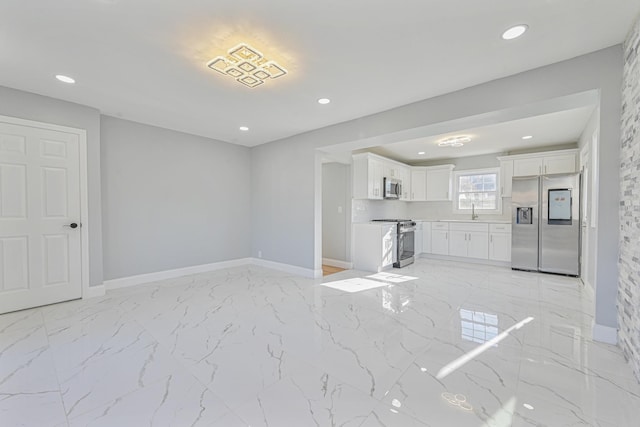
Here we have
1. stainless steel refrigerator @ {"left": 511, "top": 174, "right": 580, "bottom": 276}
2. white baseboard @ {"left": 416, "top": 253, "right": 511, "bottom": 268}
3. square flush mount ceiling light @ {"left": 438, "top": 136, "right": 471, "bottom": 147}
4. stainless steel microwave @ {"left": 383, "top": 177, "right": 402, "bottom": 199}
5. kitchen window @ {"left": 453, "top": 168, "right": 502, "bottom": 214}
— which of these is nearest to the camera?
stainless steel refrigerator @ {"left": 511, "top": 174, "right": 580, "bottom": 276}

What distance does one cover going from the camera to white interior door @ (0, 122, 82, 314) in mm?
3141

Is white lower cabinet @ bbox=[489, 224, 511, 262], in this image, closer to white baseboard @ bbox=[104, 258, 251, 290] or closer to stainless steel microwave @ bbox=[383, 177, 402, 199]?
stainless steel microwave @ bbox=[383, 177, 402, 199]

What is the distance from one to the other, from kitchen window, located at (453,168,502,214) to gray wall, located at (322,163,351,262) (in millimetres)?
3119

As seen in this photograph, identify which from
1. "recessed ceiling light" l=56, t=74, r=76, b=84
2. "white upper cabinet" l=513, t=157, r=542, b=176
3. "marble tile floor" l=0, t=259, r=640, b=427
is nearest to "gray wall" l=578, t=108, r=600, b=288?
"marble tile floor" l=0, t=259, r=640, b=427

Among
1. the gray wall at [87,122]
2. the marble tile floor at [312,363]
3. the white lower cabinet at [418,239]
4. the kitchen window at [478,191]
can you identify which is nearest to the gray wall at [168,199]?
the gray wall at [87,122]

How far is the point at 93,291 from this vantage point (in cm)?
372

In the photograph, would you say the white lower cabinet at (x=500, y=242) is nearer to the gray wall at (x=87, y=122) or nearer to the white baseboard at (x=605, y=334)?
the white baseboard at (x=605, y=334)

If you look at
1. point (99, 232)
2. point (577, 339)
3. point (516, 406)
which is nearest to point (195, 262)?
point (99, 232)

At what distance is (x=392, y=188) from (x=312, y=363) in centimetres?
464

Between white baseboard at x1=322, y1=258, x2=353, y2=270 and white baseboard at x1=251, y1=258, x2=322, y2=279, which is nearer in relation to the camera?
white baseboard at x1=251, y1=258, x2=322, y2=279

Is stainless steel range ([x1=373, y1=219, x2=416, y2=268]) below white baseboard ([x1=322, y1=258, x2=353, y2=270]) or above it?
above

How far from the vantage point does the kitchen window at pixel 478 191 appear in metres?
6.43

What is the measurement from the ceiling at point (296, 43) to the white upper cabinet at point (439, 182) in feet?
12.9

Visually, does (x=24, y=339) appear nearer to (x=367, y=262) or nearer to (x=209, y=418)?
(x=209, y=418)
